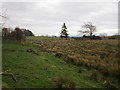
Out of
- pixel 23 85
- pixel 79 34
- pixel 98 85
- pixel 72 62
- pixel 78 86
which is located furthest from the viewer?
pixel 79 34

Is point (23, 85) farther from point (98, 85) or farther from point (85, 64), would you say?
point (85, 64)

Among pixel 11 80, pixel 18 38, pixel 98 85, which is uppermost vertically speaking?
pixel 18 38

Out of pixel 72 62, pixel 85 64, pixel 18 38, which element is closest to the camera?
pixel 85 64

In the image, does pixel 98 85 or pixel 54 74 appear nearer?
pixel 98 85

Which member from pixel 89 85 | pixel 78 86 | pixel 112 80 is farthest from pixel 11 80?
pixel 112 80

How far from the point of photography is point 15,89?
22.6ft

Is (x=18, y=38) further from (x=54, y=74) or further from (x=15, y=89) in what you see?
(x=15, y=89)

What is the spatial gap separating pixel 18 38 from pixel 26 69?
17.0 metres

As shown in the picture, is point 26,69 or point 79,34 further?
point 79,34

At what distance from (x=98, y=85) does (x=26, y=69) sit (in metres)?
4.85

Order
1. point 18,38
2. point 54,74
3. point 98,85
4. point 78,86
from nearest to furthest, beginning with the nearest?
point 78,86
point 98,85
point 54,74
point 18,38

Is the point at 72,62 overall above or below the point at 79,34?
below

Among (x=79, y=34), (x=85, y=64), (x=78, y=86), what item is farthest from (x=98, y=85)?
(x=79, y=34)

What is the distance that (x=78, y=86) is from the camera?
318 inches
